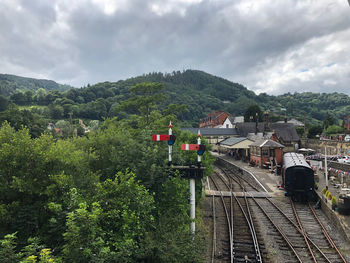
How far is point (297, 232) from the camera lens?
14.2 meters

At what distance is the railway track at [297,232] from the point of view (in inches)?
451

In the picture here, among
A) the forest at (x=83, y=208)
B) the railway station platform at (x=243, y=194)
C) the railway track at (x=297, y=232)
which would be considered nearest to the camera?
the forest at (x=83, y=208)

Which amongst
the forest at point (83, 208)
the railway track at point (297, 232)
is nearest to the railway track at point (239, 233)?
the railway track at point (297, 232)

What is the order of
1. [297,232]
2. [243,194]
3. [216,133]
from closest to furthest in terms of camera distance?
[297,232] → [243,194] → [216,133]

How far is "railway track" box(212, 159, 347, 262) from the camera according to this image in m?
11.5

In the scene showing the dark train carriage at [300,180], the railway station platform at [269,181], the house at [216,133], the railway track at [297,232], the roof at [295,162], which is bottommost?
the railway track at [297,232]

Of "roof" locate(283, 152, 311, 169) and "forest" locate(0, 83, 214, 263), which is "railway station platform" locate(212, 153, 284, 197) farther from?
"forest" locate(0, 83, 214, 263)

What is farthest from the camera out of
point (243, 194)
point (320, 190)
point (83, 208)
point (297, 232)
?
point (243, 194)

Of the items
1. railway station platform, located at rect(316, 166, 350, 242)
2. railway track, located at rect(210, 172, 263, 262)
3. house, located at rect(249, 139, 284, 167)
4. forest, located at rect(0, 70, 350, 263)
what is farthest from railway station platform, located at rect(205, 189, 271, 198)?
house, located at rect(249, 139, 284, 167)

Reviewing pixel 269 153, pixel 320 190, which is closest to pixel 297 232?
pixel 320 190

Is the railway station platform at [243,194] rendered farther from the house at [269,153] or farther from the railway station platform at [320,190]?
the house at [269,153]

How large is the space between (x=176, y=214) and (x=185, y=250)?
2147mm

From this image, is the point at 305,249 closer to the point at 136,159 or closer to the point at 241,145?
the point at 136,159

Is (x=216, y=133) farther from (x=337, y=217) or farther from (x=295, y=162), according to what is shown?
(x=337, y=217)
